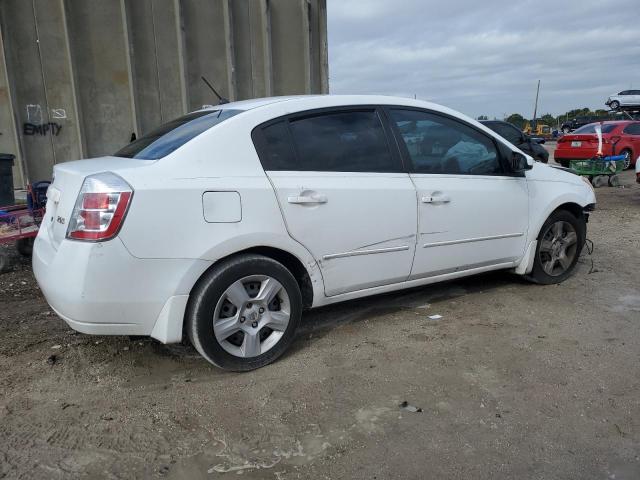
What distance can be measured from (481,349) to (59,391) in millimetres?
2678

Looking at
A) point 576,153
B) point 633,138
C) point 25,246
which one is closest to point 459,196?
point 25,246

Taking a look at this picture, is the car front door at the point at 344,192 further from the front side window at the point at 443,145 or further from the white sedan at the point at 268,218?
the front side window at the point at 443,145

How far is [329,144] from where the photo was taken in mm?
3521

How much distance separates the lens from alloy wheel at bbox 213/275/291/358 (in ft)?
10.1

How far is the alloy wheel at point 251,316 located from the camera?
308 cm

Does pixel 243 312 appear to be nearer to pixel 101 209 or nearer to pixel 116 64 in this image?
pixel 101 209

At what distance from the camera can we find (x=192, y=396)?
296 centimetres

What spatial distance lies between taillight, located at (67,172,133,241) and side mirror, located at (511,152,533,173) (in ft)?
10.2

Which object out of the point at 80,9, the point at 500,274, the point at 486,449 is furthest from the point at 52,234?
the point at 80,9

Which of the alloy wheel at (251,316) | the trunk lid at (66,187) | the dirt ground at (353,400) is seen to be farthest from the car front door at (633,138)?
the trunk lid at (66,187)

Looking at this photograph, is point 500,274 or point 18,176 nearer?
point 500,274

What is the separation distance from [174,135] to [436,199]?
1.92m

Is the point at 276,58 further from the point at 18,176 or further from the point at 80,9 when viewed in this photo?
the point at 18,176

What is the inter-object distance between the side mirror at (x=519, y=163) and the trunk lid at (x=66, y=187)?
2.93 meters
